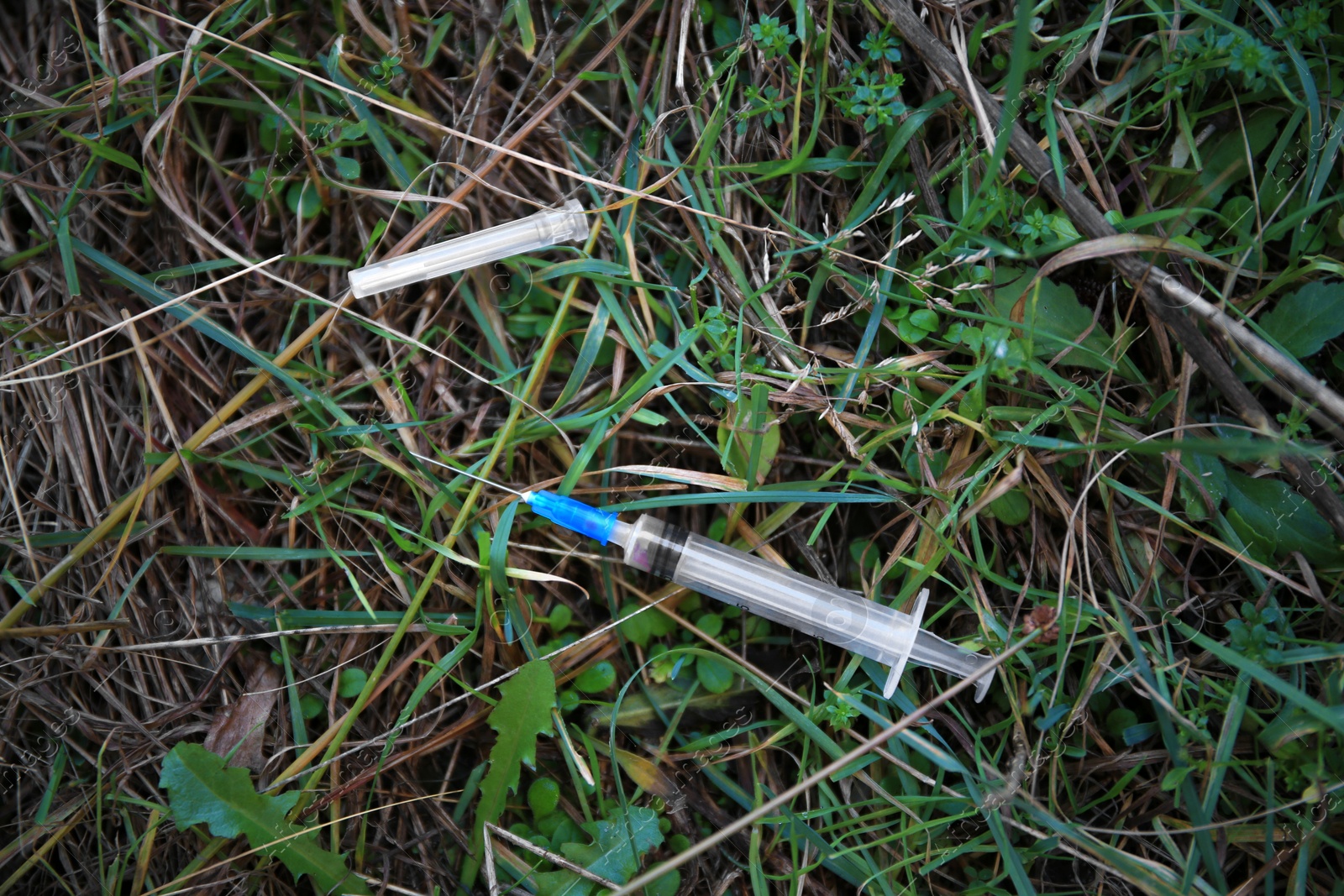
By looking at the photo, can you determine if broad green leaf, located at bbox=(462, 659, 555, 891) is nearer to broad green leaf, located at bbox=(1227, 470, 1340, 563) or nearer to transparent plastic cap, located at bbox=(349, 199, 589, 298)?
transparent plastic cap, located at bbox=(349, 199, 589, 298)

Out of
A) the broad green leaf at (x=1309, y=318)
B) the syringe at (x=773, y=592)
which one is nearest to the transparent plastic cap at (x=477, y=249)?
the syringe at (x=773, y=592)

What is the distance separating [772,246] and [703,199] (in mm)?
185

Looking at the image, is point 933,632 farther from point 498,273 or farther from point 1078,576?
point 498,273

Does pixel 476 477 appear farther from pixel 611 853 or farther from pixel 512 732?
pixel 611 853

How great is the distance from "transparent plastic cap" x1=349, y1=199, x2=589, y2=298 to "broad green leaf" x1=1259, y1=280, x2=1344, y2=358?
147 cm

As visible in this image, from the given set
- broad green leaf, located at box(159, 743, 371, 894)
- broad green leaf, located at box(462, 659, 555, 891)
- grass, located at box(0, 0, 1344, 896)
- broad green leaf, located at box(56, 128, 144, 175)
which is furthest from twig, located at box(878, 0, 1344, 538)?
broad green leaf, located at box(159, 743, 371, 894)

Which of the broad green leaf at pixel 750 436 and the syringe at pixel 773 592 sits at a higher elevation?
the broad green leaf at pixel 750 436

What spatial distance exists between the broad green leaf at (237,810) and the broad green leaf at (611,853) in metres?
0.46

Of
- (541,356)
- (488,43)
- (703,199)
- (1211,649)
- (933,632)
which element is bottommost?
(933,632)

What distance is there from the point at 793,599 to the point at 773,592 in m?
0.04

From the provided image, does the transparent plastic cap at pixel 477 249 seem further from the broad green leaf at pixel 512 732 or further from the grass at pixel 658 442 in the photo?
the broad green leaf at pixel 512 732

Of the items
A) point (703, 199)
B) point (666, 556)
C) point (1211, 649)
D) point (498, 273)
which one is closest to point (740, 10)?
point (703, 199)

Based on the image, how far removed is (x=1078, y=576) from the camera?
1584 mm

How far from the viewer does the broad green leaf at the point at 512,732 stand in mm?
1573
